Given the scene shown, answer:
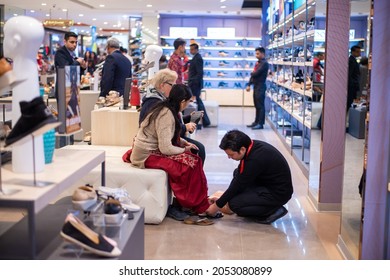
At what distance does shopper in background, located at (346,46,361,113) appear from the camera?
3.86 metres

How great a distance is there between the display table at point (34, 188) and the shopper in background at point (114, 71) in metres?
4.54

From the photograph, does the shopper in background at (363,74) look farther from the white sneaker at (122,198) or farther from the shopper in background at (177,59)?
the shopper in background at (177,59)

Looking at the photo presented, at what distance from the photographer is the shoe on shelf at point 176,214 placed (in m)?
4.70

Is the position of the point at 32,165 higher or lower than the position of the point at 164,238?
higher

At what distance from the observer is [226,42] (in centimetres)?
1773

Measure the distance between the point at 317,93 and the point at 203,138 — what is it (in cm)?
461

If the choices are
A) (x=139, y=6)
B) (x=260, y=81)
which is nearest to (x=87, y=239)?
(x=260, y=81)

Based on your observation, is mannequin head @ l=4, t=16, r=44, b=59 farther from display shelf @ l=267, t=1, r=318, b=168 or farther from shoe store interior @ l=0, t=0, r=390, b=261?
display shelf @ l=267, t=1, r=318, b=168

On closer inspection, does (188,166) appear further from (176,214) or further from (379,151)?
(379,151)

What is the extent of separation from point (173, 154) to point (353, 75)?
5.06 feet

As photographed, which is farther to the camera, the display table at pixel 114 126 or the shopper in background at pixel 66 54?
the shopper in background at pixel 66 54

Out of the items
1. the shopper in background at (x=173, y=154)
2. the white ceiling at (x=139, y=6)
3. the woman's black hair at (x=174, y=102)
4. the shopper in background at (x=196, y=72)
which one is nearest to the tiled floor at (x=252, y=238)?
the shopper in background at (x=173, y=154)
